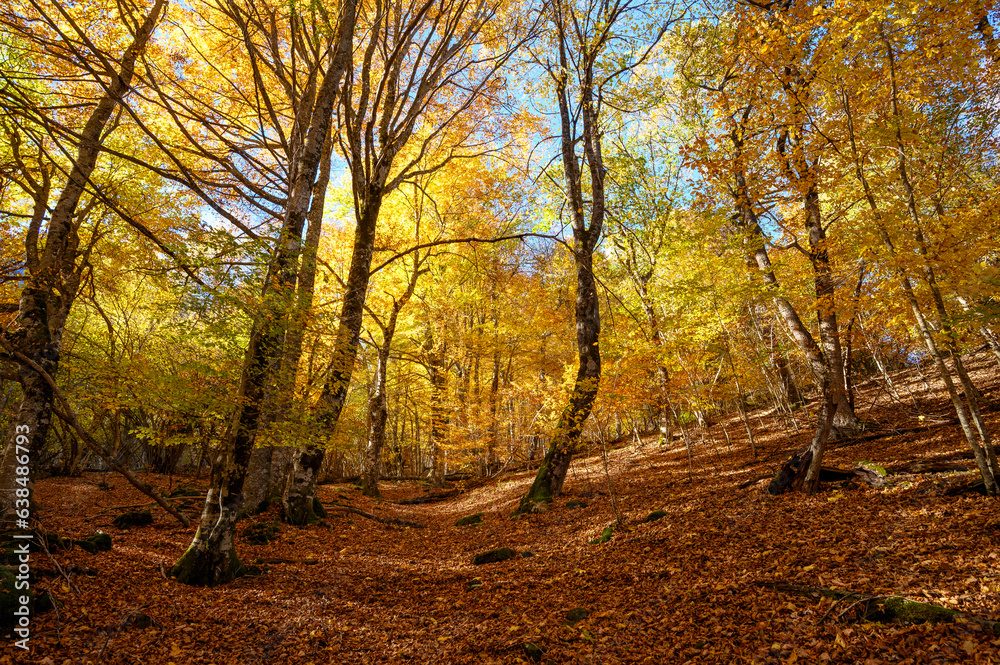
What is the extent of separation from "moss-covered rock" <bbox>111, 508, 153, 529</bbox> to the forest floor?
18 centimetres

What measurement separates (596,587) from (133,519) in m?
7.79

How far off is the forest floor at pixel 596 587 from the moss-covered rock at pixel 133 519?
18 centimetres

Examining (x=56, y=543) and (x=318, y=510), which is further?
(x=318, y=510)

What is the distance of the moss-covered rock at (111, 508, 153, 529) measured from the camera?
23.6 ft

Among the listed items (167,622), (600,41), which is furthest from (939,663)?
(600,41)

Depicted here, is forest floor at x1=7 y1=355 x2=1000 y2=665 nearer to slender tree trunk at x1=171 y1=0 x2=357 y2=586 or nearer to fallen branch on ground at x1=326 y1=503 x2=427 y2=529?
slender tree trunk at x1=171 y1=0 x2=357 y2=586

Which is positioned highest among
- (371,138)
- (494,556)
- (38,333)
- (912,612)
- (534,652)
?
(371,138)

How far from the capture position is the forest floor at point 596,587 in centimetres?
347

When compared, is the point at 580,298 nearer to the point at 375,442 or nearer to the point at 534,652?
the point at 534,652

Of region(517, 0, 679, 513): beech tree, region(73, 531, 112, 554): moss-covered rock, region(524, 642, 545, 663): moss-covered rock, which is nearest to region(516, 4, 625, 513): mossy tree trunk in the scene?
region(517, 0, 679, 513): beech tree

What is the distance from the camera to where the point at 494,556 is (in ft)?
22.7

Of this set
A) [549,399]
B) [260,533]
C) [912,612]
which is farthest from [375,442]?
[912,612]

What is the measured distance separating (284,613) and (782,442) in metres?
11.8

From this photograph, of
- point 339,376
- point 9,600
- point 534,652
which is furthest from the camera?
point 339,376
